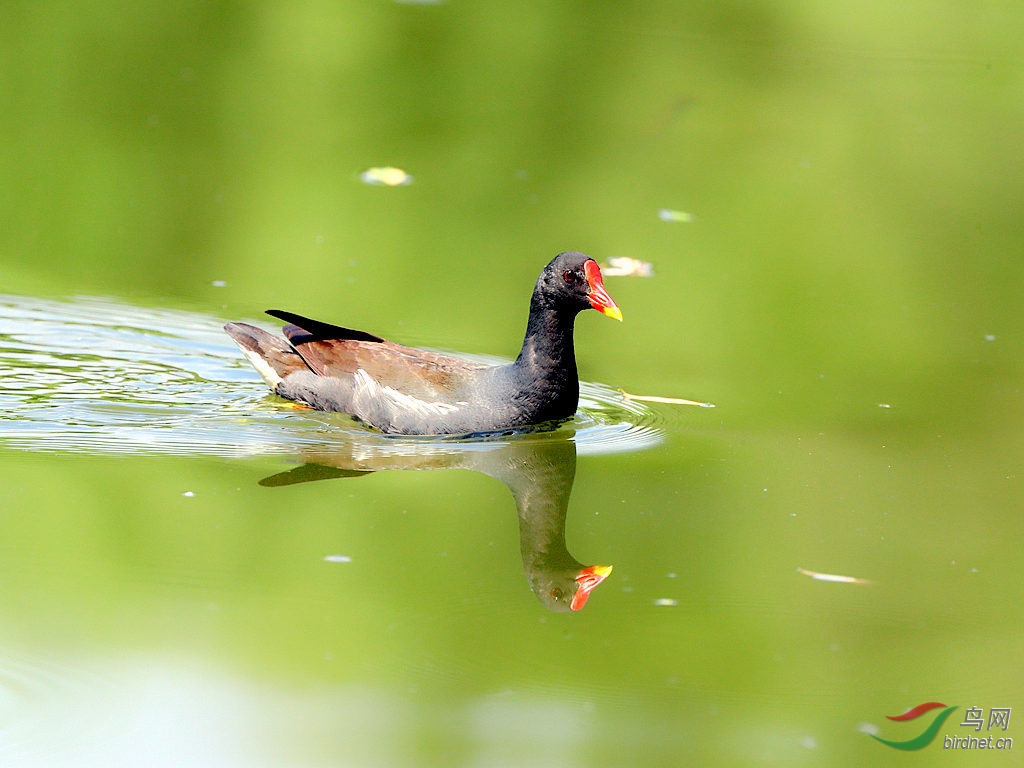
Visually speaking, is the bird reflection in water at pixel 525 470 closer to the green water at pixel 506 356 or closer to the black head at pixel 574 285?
the green water at pixel 506 356

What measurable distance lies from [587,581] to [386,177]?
5314 mm

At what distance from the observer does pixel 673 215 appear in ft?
28.9

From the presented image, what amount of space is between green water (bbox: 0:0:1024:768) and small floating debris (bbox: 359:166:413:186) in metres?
0.11

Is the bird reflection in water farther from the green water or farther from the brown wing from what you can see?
the brown wing

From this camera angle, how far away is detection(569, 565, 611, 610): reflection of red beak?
4.37 metres

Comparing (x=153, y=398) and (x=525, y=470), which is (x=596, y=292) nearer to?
(x=525, y=470)

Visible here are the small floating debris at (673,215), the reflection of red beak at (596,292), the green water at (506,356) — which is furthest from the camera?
the small floating debris at (673,215)

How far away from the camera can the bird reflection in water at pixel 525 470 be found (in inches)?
179

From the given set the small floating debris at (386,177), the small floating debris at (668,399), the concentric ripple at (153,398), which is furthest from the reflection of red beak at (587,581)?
the small floating debris at (386,177)

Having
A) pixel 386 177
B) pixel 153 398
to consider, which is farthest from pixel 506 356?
pixel 386 177

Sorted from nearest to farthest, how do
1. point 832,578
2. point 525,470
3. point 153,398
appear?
point 832,578 < point 525,470 < point 153,398

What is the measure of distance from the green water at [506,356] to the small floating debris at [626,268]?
8cm

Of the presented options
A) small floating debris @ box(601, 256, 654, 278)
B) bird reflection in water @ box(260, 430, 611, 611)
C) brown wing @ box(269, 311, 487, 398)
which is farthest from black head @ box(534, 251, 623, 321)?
small floating debris @ box(601, 256, 654, 278)

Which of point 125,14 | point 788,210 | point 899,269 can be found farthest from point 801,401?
point 125,14
